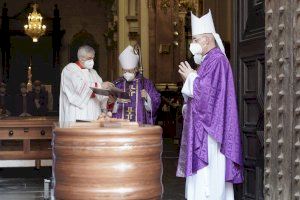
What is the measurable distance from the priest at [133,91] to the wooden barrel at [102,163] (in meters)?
4.76

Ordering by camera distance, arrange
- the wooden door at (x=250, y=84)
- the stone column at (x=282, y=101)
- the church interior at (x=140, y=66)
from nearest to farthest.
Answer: the stone column at (x=282, y=101)
the church interior at (x=140, y=66)
the wooden door at (x=250, y=84)

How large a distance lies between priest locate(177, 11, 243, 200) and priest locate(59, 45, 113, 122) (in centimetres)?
177

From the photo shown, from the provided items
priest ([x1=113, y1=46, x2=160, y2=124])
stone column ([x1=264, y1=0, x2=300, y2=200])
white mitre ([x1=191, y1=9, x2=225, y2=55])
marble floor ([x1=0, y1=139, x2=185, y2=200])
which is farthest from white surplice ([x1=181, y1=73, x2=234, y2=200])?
priest ([x1=113, y1=46, x2=160, y2=124])

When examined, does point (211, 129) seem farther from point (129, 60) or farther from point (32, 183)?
point (32, 183)

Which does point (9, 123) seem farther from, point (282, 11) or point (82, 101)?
point (282, 11)

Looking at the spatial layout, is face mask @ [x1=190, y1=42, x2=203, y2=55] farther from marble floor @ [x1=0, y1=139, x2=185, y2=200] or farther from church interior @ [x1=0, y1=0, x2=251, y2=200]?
marble floor @ [x1=0, y1=139, x2=185, y2=200]

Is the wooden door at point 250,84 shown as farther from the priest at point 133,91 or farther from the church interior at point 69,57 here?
the priest at point 133,91

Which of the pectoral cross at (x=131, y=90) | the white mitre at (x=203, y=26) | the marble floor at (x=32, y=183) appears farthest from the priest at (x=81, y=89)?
the white mitre at (x=203, y=26)

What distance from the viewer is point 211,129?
18.8ft

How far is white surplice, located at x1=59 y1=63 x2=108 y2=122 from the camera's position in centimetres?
741

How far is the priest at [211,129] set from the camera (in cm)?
573

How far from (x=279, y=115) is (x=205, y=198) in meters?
1.15

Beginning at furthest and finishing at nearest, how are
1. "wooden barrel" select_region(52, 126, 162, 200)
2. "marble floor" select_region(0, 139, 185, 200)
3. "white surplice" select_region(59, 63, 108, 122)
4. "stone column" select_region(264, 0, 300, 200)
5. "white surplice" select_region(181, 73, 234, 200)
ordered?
"marble floor" select_region(0, 139, 185, 200) < "white surplice" select_region(59, 63, 108, 122) < "white surplice" select_region(181, 73, 234, 200) < "stone column" select_region(264, 0, 300, 200) < "wooden barrel" select_region(52, 126, 162, 200)

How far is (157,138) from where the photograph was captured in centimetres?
352
